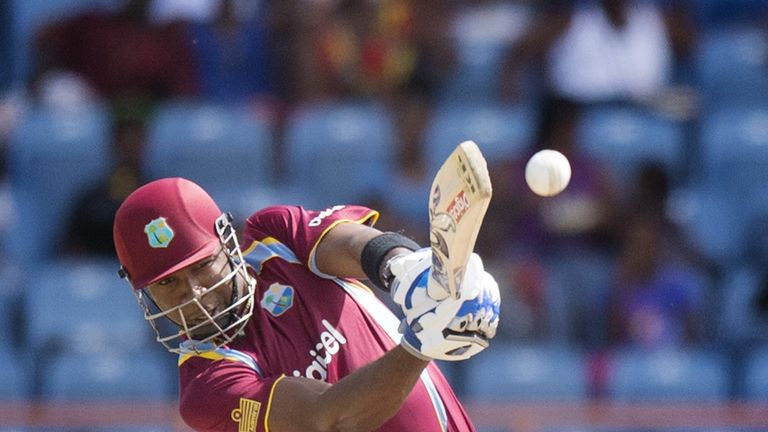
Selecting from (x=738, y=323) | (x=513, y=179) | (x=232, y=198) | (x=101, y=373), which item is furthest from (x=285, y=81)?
(x=738, y=323)

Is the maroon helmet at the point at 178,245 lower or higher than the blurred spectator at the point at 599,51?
higher

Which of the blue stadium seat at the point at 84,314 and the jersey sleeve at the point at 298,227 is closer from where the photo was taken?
the jersey sleeve at the point at 298,227

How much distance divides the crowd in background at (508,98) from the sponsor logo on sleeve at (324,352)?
3.52m

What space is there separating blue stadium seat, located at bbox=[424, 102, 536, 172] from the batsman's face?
4.31 m

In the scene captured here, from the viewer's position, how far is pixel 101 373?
7164 millimetres

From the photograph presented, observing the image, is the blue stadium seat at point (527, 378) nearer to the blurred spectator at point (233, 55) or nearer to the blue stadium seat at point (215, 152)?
the blue stadium seat at point (215, 152)

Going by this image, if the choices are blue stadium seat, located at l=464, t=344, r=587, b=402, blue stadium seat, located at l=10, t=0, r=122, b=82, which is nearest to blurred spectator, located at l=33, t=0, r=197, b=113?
blue stadium seat, located at l=10, t=0, r=122, b=82

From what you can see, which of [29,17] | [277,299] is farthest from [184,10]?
[277,299]

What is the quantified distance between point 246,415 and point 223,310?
33cm

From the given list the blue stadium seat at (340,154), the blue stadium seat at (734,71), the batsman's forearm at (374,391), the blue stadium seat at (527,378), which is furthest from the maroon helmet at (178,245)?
the blue stadium seat at (734,71)

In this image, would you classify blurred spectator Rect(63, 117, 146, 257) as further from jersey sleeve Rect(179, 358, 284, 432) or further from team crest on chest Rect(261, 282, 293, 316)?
jersey sleeve Rect(179, 358, 284, 432)

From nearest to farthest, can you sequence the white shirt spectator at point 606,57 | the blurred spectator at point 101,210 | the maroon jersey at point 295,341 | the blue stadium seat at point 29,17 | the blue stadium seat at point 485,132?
the maroon jersey at point 295,341, the blurred spectator at point 101,210, the blue stadium seat at point 485,132, the white shirt spectator at point 606,57, the blue stadium seat at point 29,17

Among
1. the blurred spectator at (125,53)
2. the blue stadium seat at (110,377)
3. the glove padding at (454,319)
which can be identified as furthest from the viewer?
the blurred spectator at (125,53)

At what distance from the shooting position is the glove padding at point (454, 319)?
298cm
